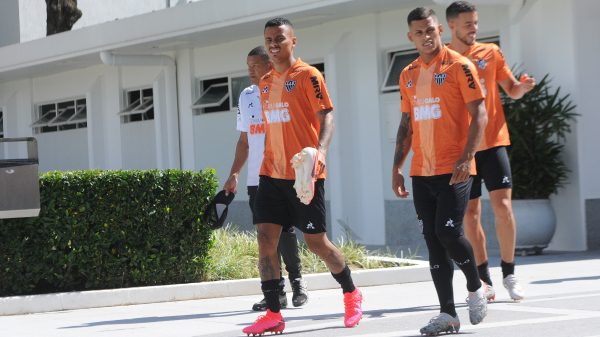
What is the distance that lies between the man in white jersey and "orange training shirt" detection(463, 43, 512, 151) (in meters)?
1.53

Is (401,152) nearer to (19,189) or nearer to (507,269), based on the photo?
(507,269)

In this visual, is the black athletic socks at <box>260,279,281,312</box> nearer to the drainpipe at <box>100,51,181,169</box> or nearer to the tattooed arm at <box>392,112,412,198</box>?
the tattooed arm at <box>392,112,412,198</box>

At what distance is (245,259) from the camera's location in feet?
37.2

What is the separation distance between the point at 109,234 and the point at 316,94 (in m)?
3.38

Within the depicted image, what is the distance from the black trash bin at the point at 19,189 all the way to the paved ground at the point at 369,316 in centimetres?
86

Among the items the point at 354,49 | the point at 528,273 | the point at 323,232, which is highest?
the point at 354,49

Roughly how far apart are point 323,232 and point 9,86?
20.1 meters

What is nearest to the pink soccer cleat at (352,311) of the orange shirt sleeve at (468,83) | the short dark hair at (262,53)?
the orange shirt sleeve at (468,83)

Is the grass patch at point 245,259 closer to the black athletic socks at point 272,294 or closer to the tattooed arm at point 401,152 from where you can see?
the black athletic socks at point 272,294

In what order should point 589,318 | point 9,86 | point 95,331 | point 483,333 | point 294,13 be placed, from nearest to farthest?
point 483,333 < point 589,318 < point 95,331 < point 294,13 < point 9,86

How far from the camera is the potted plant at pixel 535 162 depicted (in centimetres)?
1388

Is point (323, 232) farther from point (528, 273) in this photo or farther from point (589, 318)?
point (528, 273)

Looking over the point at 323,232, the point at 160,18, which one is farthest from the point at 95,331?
the point at 160,18

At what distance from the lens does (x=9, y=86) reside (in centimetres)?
2636
